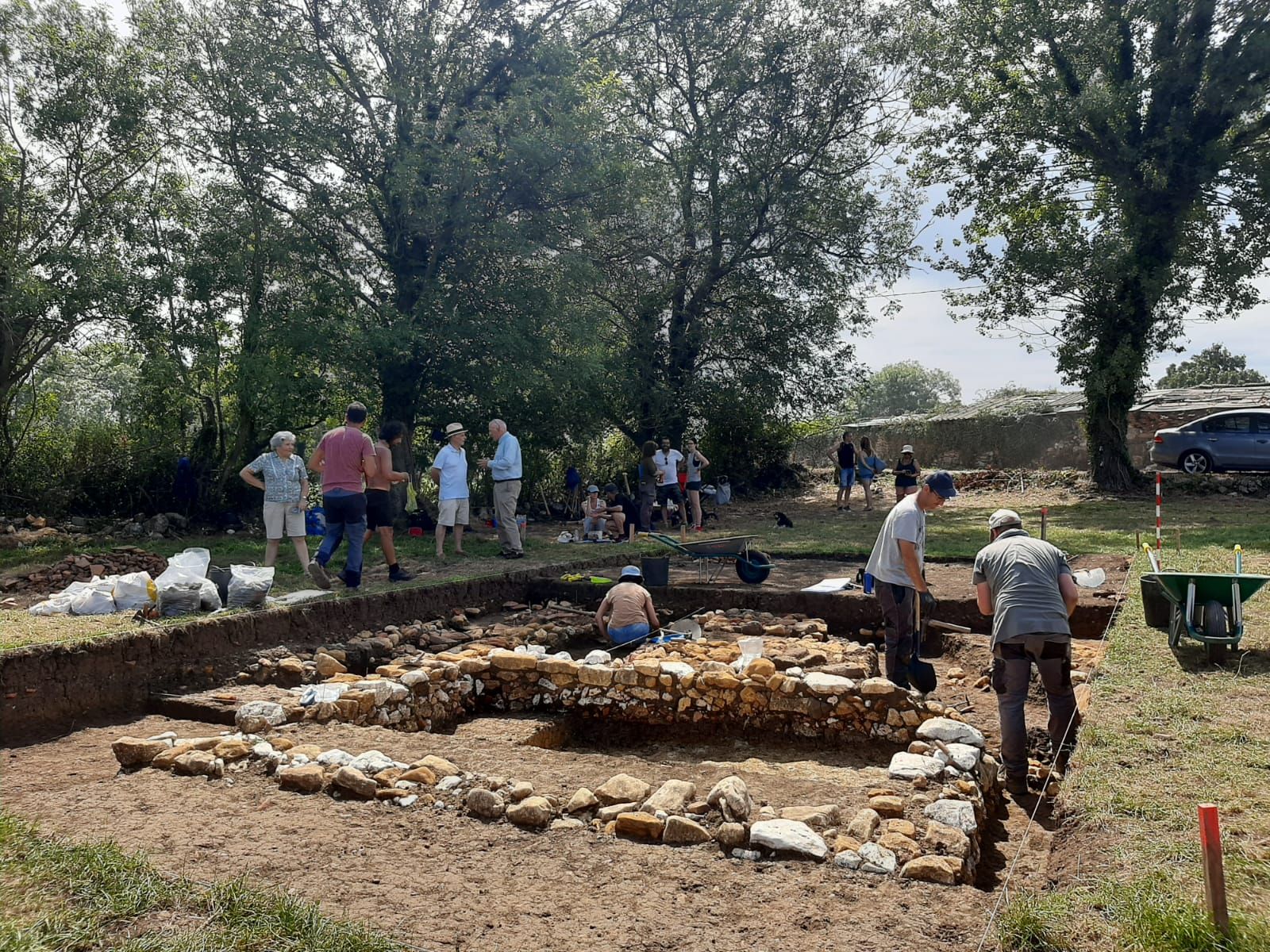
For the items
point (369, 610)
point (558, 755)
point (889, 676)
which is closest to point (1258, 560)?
point (889, 676)

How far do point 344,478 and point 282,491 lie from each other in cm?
86

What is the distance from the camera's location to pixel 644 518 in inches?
595

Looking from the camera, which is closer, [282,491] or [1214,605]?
[1214,605]

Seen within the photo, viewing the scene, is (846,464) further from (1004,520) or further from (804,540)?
(1004,520)

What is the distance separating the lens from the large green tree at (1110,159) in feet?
55.4

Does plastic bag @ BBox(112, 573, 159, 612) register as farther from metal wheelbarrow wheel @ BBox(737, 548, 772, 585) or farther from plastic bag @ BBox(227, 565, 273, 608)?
metal wheelbarrow wheel @ BBox(737, 548, 772, 585)

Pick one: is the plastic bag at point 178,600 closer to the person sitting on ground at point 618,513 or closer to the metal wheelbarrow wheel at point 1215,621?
the metal wheelbarrow wheel at point 1215,621

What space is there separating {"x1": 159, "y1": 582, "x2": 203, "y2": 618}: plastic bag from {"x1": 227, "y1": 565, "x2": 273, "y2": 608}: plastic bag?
28cm

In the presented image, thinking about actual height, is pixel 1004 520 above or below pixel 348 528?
above

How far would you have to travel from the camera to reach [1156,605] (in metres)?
6.43

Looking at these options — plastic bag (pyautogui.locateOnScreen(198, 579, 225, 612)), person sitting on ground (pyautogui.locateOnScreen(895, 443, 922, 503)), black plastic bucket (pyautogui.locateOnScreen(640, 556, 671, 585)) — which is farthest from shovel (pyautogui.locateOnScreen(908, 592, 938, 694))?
person sitting on ground (pyautogui.locateOnScreen(895, 443, 922, 503))

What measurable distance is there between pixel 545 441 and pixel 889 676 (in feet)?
36.4

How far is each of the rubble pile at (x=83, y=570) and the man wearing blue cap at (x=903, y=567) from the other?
731 centimetres

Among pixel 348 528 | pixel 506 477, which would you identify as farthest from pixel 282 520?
pixel 506 477
